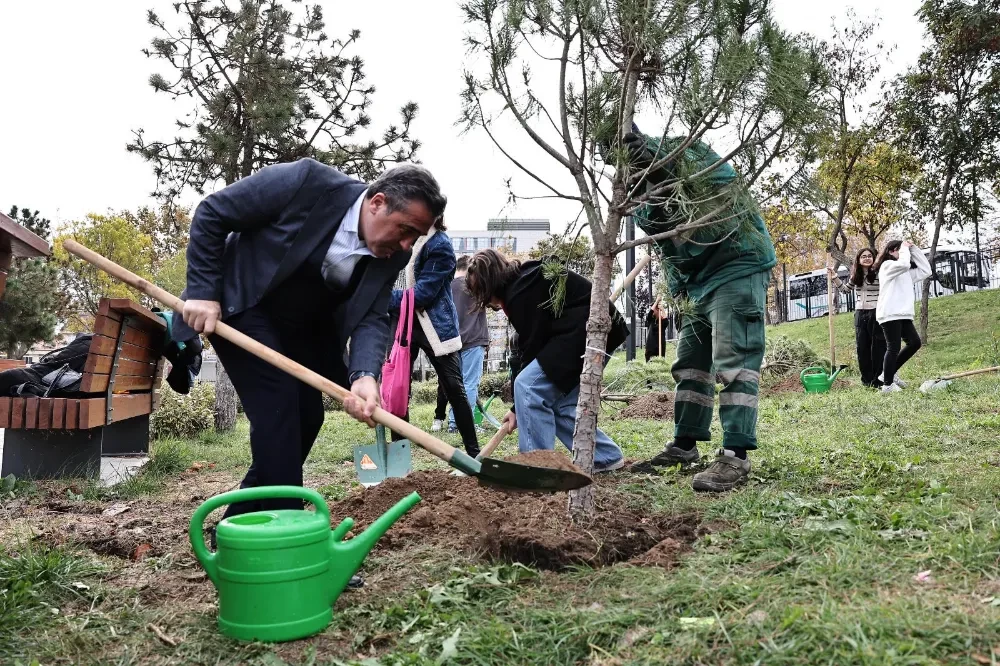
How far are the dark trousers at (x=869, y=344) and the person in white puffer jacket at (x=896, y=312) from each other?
49 centimetres

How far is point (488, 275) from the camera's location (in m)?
3.93

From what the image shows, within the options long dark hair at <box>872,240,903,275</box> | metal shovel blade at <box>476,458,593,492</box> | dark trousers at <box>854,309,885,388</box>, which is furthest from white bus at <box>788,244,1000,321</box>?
metal shovel blade at <box>476,458,593,492</box>

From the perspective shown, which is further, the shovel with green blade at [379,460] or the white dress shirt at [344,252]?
the shovel with green blade at [379,460]

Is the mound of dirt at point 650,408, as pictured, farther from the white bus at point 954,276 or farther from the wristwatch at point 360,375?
the white bus at point 954,276

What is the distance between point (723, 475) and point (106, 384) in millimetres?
3504

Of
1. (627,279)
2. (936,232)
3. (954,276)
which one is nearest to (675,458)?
(627,279)

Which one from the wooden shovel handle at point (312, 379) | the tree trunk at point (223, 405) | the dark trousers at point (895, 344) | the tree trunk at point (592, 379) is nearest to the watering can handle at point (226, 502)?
the wooden shovel handle at point (312, 379)

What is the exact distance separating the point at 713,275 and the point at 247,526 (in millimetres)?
2588

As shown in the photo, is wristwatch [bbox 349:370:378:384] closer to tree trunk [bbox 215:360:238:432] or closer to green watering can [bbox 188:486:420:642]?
green watering can [bbox 188:486:420:642]

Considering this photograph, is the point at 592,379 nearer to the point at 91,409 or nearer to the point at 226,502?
the point at 226,502

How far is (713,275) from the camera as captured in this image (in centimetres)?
369

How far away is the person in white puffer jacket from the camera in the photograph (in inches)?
304

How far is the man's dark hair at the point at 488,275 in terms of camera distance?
393cm

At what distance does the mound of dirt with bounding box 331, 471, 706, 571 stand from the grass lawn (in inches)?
3.5
